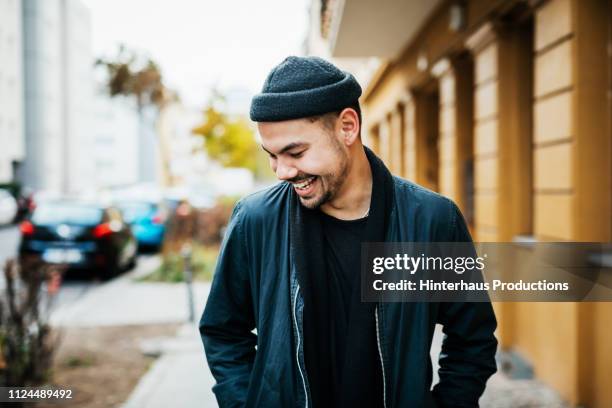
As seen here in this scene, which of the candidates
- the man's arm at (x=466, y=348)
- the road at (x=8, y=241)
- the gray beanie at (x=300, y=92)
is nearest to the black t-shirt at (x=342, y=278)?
the man's arm at (x=466, y=348)

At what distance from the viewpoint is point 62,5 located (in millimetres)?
14617

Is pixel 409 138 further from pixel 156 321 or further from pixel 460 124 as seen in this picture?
pixel 156 321

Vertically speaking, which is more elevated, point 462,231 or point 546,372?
point 462,231

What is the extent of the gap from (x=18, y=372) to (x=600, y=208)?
435 cm

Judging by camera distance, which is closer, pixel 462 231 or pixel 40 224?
pixel 462 231

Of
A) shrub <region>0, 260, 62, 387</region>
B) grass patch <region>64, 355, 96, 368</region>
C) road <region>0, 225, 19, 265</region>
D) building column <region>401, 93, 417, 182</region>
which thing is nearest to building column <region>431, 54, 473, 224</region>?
building column <region>401, 93, 417, 182</region>

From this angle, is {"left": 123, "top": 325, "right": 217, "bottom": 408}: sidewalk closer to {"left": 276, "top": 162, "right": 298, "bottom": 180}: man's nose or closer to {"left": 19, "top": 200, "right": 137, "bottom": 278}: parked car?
{"left": 276, "top": 162, "right": 298, "bottom": 180}: man's nose

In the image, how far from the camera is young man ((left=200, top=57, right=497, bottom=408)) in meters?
1.84

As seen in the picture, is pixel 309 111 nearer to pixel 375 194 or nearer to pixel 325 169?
pixel 325 169

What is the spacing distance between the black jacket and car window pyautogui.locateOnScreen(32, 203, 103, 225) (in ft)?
31.1

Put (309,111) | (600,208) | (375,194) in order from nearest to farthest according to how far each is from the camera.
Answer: (309,111)
(375,194)
(600,208)

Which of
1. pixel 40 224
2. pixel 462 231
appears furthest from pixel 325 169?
pixel 40 224

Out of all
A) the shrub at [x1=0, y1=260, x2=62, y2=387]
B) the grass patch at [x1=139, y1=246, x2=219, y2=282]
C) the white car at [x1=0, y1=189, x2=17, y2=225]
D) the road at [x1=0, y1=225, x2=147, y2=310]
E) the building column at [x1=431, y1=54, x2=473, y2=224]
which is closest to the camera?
the shrub at [x1=0, y1=260, x2=62, y2=387]

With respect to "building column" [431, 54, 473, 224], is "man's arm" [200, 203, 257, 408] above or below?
below
